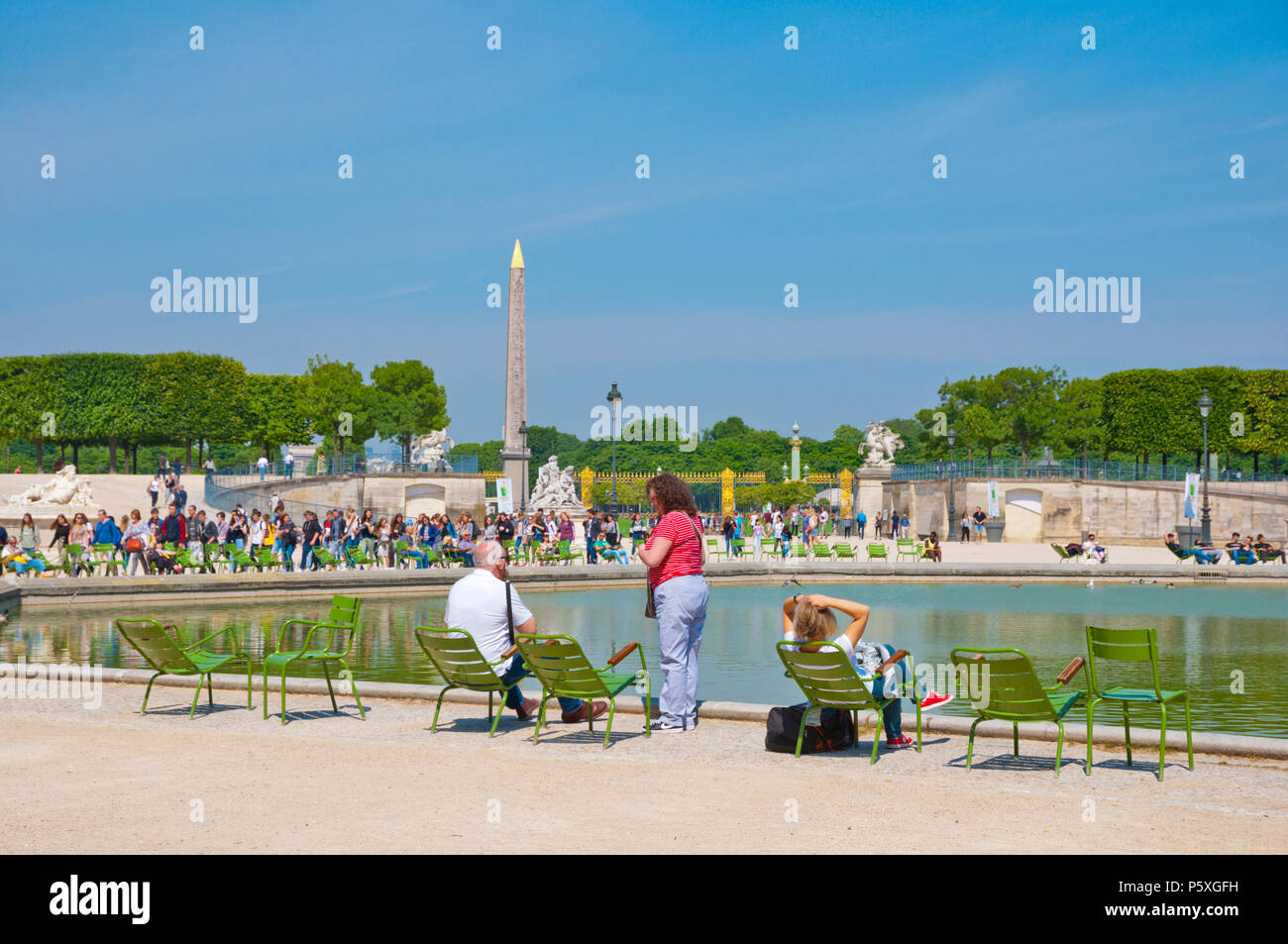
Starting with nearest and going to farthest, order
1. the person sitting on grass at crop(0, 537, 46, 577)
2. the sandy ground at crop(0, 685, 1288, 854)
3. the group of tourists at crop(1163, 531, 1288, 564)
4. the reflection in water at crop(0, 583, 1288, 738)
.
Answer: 1. the sandy ground at crop(0, 685, 1288, 854)
2. the reflection in water at crop(0, 583, 1288, 738)
3. the person sitting on grass at crop(0, 537, 46, 577)
4. the group of tourists at crop(1163, 531, 1288, 564)

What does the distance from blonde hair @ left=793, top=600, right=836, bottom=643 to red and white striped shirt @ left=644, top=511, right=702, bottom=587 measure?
70 cm

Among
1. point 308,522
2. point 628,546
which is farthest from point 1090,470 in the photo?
point 308,522

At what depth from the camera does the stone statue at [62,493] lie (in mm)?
33281

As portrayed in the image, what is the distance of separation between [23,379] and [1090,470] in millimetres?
43229

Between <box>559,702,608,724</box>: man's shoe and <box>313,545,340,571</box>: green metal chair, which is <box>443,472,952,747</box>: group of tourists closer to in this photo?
<box>559,702,608,724</box>: man's shoe

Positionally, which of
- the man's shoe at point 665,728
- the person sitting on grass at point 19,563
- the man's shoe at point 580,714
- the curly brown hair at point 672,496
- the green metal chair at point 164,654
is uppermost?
the curly brown hair at point 672,496

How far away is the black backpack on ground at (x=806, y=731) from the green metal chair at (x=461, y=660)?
5.13 feet

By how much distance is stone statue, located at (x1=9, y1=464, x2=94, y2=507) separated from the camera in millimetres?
33281

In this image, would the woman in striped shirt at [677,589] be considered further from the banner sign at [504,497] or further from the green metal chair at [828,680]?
the banner sign at [504,497]

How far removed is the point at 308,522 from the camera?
2514 centimetres

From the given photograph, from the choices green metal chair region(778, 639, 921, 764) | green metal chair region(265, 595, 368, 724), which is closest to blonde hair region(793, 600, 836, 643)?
green metal chair region(778, 639, 921, 764)

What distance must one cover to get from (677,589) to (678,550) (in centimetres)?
23

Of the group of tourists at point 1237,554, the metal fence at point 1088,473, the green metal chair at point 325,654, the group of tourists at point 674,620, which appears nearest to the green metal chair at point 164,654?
the green metal chair at point 325,654
